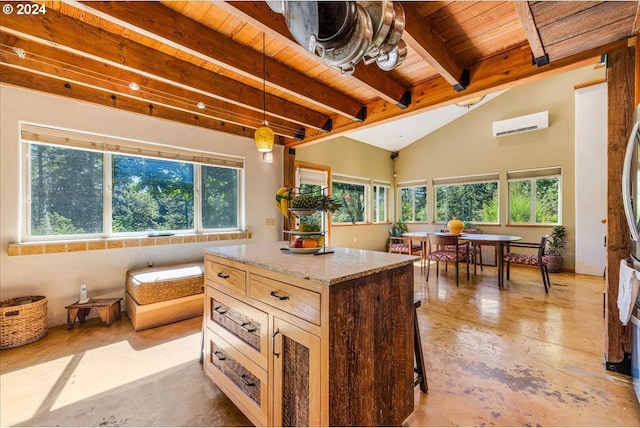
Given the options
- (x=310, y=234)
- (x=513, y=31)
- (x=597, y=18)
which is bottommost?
(x=310, y=234)

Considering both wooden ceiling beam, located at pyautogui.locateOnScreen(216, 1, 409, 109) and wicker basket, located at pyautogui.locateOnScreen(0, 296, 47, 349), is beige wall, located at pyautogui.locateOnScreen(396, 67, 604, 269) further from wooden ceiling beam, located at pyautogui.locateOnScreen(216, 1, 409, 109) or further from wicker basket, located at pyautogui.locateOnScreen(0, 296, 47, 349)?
wicker basket, located at pyautogui.locateOnScreen(0, 296, 47, 349)

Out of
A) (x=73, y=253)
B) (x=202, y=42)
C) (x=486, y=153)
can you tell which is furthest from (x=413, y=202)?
(x=73, y=253)

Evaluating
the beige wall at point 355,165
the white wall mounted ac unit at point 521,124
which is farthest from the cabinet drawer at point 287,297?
the white wall mounted ac unit at point 521,124

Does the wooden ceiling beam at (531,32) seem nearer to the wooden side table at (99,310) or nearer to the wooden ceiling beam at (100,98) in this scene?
the wooden ceiling beam at (100,98)

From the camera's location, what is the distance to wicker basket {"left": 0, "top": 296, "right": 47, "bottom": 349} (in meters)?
2.31

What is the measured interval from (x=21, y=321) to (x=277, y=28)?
333 centimetres

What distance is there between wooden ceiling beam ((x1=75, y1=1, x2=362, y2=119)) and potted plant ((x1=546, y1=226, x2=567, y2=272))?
17.2 ft

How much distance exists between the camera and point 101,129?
A: 3020mm

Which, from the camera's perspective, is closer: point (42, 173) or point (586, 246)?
point (42, 173)

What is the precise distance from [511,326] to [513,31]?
272cm

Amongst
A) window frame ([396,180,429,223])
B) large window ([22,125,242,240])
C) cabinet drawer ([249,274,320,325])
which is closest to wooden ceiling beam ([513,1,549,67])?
cabinet drawer ([249,274,320,325])

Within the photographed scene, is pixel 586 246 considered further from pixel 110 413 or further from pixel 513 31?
pixel 110 413

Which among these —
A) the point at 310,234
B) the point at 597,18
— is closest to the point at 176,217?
the point at 310,234

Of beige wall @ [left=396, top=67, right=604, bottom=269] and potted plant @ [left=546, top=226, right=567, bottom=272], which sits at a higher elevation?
beige wall @ [left=396, top=67, right=604, bottom=269]
